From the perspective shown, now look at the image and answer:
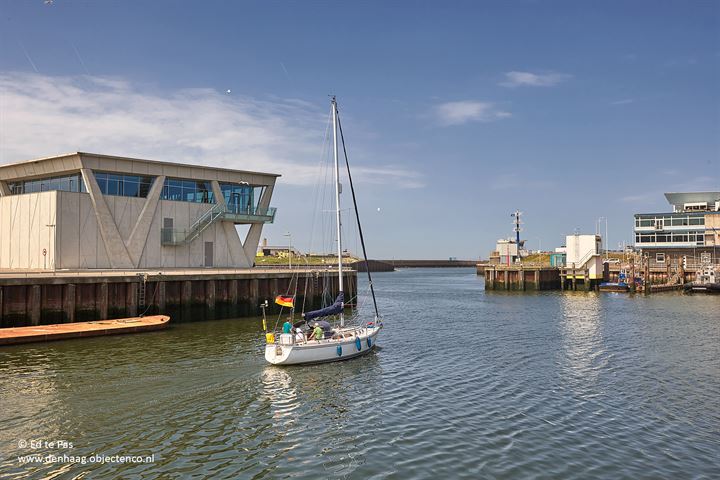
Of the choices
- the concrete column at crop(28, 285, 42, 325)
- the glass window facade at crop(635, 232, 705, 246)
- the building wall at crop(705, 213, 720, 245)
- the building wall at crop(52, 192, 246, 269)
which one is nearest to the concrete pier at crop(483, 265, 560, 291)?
the glass window facade at crop(635, 232, 705, 246)

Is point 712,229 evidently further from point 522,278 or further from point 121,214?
point 121,214

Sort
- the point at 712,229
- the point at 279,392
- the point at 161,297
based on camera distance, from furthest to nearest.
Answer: the point at 712,229
the point at 161,297
the point at 279,392

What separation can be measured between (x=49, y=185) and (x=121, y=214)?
8.11m

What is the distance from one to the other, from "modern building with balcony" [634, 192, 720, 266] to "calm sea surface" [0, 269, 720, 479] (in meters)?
76.3

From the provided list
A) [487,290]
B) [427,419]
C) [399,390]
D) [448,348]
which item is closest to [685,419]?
[427,419]

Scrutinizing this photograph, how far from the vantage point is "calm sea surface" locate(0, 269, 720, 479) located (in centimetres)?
1628

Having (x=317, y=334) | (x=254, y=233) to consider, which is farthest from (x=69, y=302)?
(x=254, y=233)

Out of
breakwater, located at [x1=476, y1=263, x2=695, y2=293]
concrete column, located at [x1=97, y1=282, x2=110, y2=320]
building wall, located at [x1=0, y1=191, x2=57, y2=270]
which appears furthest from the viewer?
breakwater, located at [x1=476, y1=263, x2=695, y2=293]

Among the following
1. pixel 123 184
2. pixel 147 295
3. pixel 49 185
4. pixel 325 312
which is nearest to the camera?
pixel 325 312

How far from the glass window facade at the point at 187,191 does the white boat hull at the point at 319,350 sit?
31780 millimetres

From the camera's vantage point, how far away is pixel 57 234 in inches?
1911

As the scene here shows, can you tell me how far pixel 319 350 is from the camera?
29.9 metres

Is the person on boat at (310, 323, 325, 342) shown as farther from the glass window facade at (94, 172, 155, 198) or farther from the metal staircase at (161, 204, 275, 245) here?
the glass window facade at (94, 172, 155, 198)

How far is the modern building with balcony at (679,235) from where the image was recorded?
103500 millimetres
